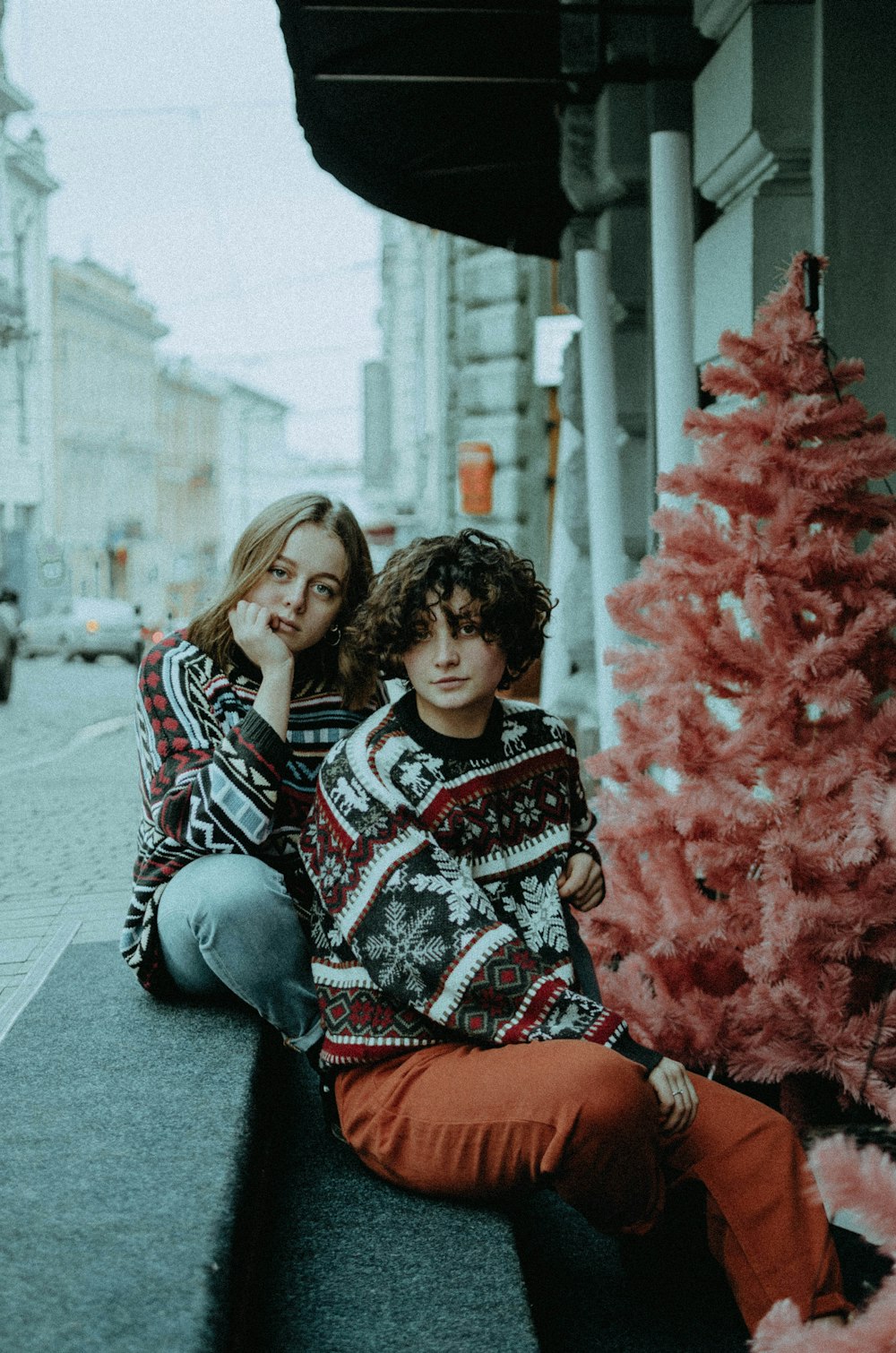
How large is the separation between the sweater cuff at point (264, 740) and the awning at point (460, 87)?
2.42m

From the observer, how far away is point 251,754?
7.65 ft

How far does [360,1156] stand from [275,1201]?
0.17m

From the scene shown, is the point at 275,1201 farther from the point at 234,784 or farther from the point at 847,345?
the point at 847,345

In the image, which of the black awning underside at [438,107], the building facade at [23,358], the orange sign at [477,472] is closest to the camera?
the black awning underside at [438,107]

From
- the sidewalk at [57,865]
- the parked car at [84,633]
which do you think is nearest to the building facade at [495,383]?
the sidewalk at [57,865]

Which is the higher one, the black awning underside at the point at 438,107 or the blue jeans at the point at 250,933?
the black awning underside at the point at 438,107

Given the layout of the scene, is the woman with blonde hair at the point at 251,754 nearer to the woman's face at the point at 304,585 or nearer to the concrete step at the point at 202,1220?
the woman's face at the point at 304,585

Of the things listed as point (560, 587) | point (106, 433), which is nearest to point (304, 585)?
point (560, 587)

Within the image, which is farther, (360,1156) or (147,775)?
(147,775)

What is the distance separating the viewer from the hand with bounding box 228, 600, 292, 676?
8.07 ft

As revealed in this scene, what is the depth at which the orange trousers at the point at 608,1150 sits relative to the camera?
190 cm

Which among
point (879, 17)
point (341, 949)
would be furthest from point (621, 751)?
point (879, 17)

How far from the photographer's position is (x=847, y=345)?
3188 millimetres

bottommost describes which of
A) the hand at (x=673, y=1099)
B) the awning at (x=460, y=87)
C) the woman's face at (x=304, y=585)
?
the hand at (x=673, y=1099)
